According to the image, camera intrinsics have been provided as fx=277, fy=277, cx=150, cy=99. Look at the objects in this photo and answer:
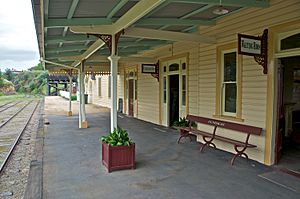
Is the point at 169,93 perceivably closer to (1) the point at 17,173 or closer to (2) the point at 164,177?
(2) the point at 164,177

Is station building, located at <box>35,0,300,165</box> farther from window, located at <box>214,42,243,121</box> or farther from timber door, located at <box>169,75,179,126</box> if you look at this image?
timber door, located at <box>169,75,179,126</box>

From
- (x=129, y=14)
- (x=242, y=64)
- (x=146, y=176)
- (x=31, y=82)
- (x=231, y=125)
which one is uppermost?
(x=31, y=82)

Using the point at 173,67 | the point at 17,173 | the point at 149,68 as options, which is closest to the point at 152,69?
the point at 149,68

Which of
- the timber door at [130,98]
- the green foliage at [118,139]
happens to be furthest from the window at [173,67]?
the green foliage at [118,139]

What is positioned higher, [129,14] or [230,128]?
[129,14]

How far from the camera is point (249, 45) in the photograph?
4.96m

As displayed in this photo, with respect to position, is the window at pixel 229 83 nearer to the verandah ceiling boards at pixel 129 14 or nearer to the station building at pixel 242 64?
the station building at pixel 242 64

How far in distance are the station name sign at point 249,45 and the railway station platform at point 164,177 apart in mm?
2102

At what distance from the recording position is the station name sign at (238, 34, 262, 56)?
4.80 m

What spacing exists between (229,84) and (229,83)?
0.12 feet

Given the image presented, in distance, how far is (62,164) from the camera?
541 centimetres

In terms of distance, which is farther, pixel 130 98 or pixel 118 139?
pixel 130 98

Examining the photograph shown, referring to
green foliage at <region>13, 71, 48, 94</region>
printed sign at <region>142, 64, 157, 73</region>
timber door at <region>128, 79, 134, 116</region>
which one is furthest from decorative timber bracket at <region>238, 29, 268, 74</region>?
green foliage at <region>13, 71, 48, 94</region>

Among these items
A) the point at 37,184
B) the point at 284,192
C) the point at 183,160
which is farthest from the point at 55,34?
the point at 284,192
